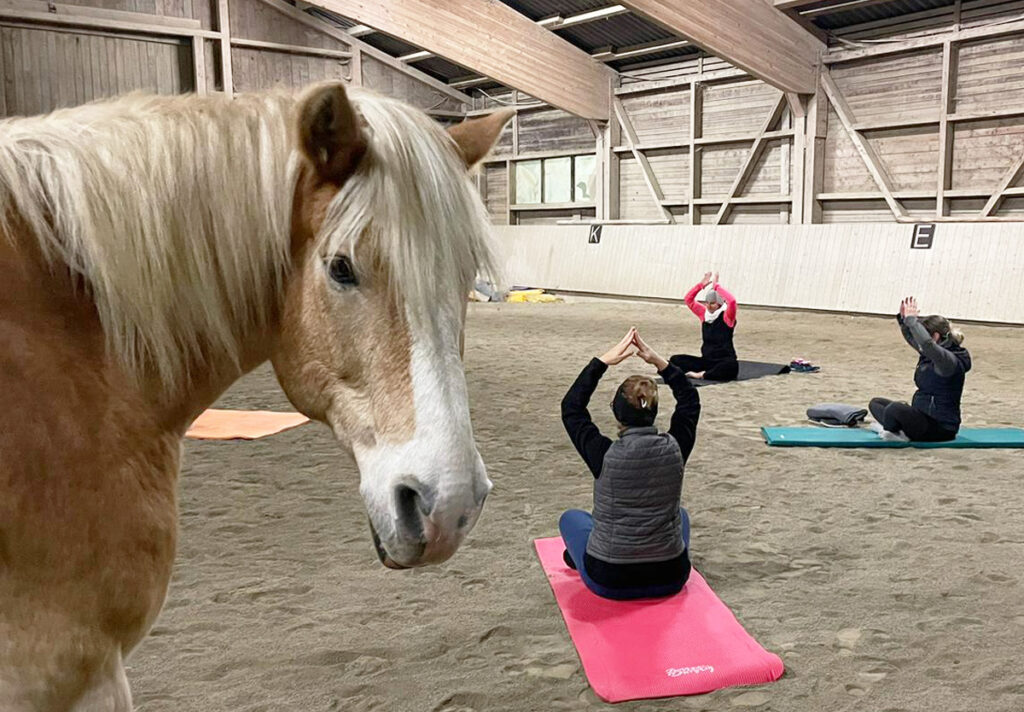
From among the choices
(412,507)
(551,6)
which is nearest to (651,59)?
(551,6)

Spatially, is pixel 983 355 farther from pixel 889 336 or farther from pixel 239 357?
pixel 239 357

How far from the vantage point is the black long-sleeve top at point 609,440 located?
9.55 feet

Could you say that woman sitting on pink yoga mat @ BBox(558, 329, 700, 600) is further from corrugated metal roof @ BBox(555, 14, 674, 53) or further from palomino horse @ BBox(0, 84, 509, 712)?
corrugated metal roof @ BBox(555, 14, 674, 53)

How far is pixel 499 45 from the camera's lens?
Answer: 13969 mm

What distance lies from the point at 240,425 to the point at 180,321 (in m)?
4.52

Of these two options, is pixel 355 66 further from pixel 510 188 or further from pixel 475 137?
pixel 475 137

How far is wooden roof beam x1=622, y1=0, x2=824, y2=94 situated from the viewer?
37.8 feet

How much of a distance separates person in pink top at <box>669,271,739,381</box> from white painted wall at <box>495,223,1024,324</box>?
1994 mm

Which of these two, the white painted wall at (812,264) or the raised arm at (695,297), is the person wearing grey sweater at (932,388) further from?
the white painted wall at (812,264)

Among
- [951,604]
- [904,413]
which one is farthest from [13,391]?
[904,413]

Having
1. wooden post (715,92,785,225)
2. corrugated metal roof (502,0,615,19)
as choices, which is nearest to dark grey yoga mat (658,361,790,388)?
wooden post (715,92,785,225)

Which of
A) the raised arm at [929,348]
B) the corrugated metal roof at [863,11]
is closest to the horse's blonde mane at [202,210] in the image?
the raised arm at [929,348]

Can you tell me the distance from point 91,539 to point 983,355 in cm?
915

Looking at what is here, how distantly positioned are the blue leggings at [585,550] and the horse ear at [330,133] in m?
2.09
